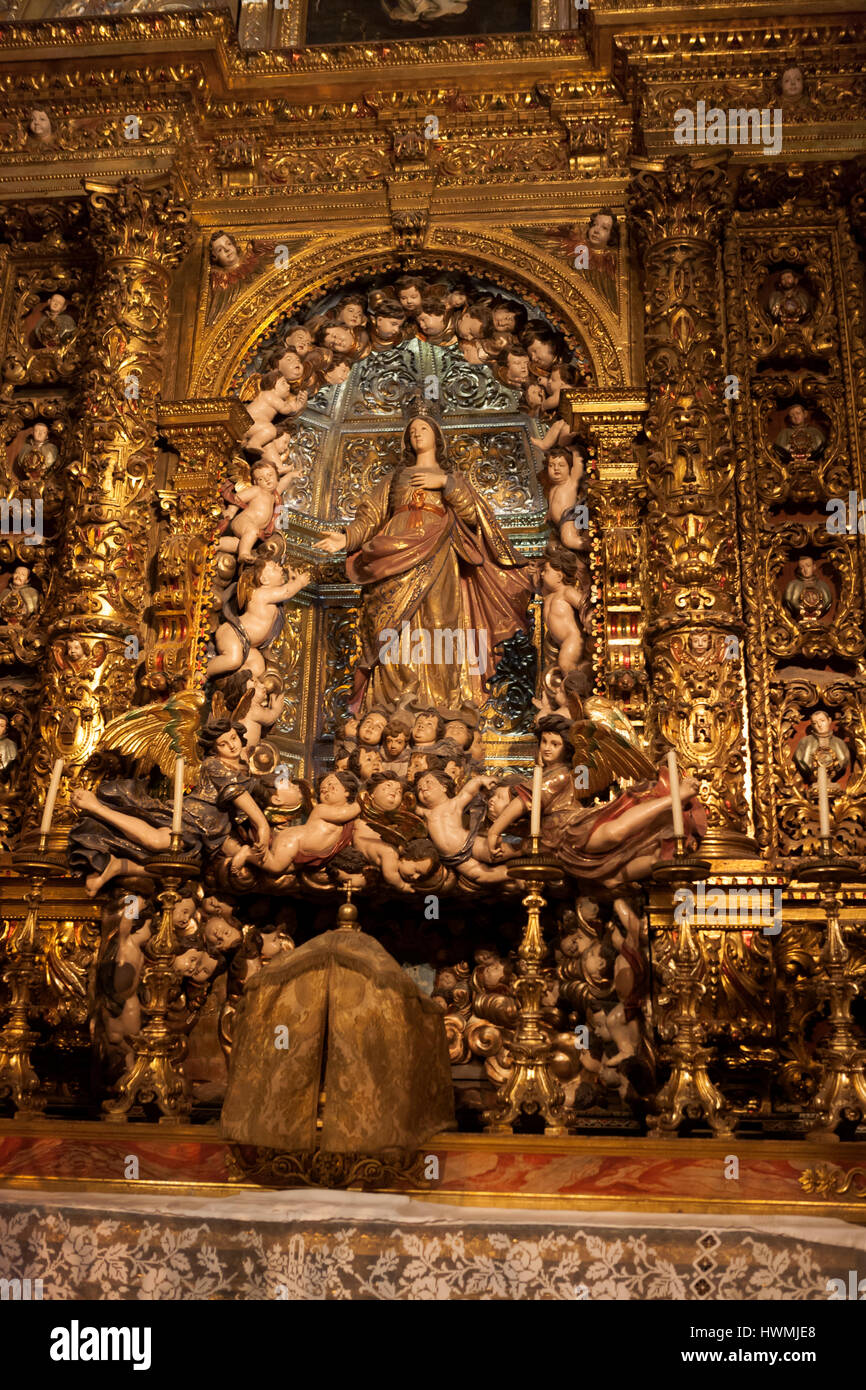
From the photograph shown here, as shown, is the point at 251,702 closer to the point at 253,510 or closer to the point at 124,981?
the point at 253,510

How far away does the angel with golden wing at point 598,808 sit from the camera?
595 cm

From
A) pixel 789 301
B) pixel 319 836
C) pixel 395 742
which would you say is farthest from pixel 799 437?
pixel 319 836

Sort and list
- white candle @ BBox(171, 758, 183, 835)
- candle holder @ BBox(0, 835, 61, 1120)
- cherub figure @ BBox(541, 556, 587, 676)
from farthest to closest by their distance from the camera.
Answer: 1. cherub figure @ BBox(541, 556, 587, 676)
2. white candle @ BBox(171, 758, 183, 835)
3. candle holder @ BBox(0, 835, 61, 1120)

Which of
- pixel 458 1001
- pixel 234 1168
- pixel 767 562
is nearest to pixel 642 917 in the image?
pixel 458 1001

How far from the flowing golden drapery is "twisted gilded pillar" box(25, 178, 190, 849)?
4.50 feet

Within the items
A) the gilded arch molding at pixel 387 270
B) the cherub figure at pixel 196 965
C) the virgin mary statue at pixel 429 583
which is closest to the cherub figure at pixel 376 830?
the virgin mary statue at pixel 429 583

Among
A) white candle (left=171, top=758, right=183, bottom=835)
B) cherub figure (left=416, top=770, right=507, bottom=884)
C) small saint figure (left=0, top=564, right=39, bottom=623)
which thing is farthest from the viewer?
small saint figure (left=0, top=564, right=39, bottom=623)

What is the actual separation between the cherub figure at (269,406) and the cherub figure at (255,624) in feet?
3.10

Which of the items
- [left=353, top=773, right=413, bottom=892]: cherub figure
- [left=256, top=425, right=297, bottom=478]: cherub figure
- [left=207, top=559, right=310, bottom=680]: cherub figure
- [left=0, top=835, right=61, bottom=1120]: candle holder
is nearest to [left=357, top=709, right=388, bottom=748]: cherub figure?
[left=353, top=773, right=413, bottom=892]: cherub figure

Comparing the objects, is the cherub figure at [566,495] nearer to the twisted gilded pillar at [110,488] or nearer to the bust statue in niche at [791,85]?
the twisted gilded pillar at [110,488]

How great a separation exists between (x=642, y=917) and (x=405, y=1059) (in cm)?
251

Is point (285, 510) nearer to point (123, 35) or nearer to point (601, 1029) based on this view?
point (123, 35)

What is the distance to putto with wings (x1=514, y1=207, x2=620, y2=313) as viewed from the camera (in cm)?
833

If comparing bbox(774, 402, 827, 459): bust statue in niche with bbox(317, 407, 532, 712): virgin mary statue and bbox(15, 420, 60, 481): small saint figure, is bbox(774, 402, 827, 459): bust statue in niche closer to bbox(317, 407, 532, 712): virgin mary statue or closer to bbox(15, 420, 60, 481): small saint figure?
bbox(317, 407, 532, 712): virgin mary statue
